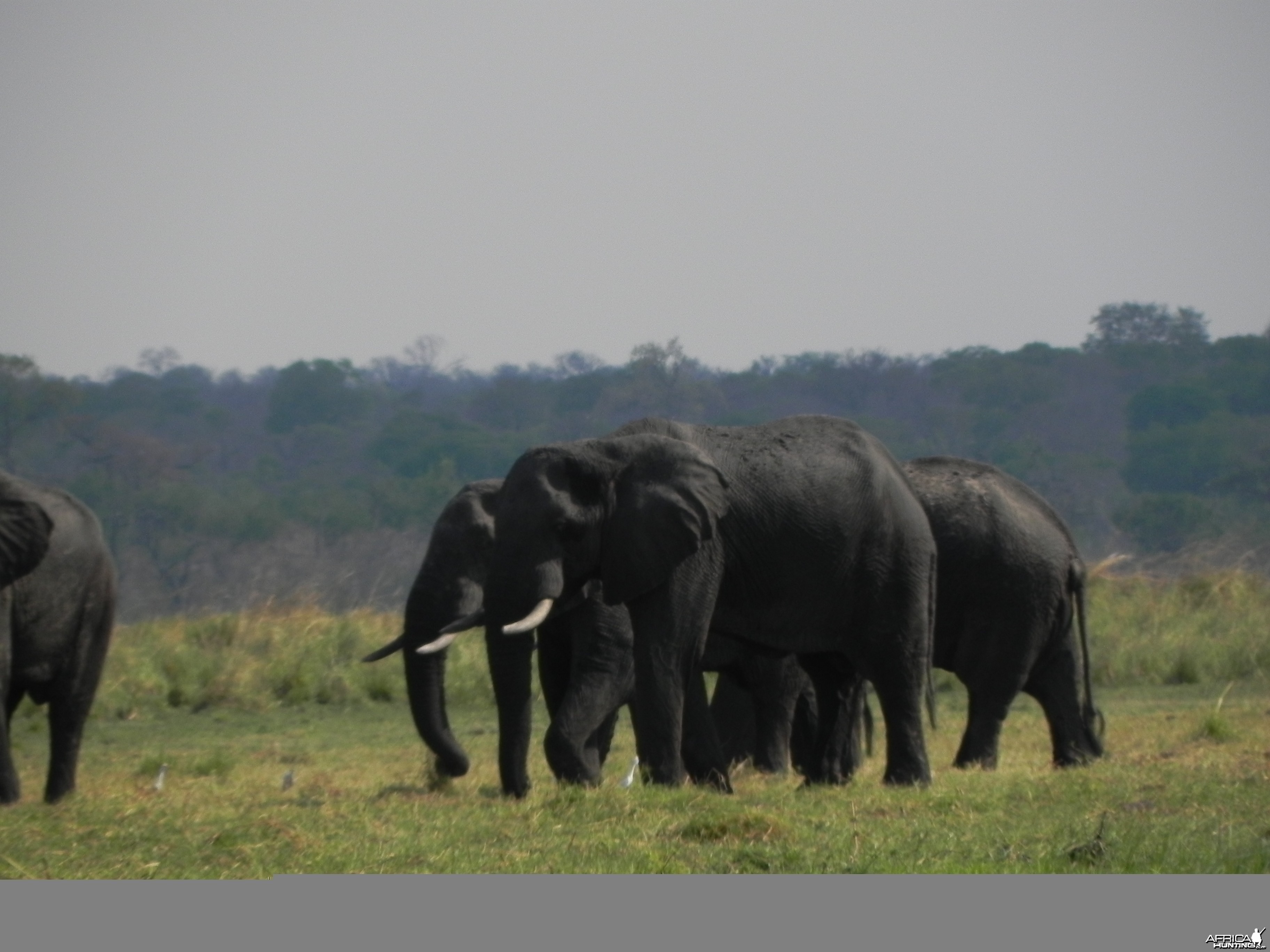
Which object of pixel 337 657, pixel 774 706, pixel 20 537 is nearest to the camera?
pixel 20 537

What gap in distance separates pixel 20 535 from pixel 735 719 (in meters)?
4.13

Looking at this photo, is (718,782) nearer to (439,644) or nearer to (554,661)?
(554,661)

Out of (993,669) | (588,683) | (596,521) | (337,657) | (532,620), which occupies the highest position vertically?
(596,521)

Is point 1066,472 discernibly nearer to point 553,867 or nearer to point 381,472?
point 381,472

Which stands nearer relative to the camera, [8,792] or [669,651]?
[669,651]

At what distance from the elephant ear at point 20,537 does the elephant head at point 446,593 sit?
1975mm

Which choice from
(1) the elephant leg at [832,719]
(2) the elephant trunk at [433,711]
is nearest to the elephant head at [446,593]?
(2) the elephant trunk at [433,711]

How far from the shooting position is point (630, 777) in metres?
9.81

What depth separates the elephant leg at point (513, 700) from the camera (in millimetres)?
9781

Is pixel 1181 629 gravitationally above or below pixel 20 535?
below

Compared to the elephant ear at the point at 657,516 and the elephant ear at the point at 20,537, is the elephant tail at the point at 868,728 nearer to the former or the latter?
the elephant ear at the point at 657,516

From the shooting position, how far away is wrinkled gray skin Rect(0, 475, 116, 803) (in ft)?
35.0

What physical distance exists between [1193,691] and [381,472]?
54.5m

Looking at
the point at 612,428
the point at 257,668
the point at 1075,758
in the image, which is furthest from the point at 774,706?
the point at 612,428
